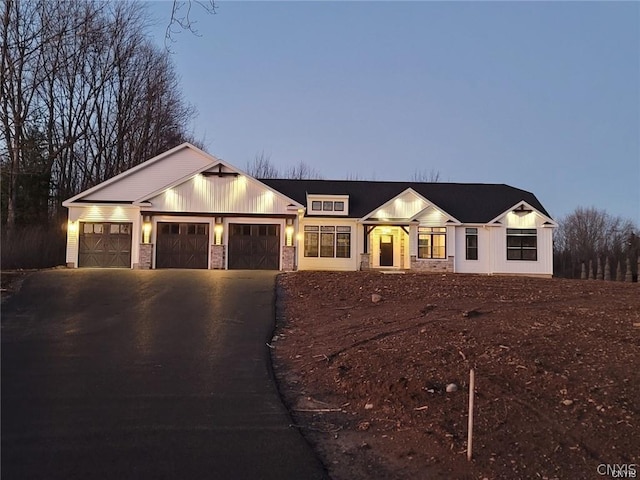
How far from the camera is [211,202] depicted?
977 inches

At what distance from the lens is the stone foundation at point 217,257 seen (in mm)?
24469

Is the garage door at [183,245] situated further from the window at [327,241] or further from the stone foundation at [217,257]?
the window at [327,241]

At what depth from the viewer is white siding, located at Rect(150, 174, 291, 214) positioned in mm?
24672

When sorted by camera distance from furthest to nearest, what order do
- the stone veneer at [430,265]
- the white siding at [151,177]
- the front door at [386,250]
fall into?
the front door at [386,250], the stone veneer at [430,265], the white siding at [151,177]

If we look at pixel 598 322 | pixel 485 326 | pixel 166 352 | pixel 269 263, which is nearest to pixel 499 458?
pixel 485 326

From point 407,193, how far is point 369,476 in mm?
24257

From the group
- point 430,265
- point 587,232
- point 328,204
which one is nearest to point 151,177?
point 328,204

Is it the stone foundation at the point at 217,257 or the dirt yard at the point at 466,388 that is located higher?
the stone foundation at the point at 217,257

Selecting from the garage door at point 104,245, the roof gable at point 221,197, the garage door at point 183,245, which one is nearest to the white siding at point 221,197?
the roof gable at point 221,197

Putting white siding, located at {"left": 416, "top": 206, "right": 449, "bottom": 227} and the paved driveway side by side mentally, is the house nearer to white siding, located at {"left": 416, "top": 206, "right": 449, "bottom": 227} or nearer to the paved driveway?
white siding, located at {"left": 416, "top": 206, "right": 449, "bottom": 227}

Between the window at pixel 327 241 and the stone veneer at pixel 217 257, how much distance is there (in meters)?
4.78

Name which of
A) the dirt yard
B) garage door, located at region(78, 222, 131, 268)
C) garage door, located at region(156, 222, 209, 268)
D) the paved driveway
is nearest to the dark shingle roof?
garage door, located at region(156, 222, 209, 268)

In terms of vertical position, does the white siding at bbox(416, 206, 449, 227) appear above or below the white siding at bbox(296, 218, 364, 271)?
above

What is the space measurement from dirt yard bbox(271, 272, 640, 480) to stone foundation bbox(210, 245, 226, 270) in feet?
42.2
